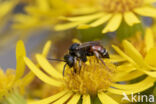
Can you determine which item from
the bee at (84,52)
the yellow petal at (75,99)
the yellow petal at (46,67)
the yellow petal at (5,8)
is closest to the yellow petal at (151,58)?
the bee at (84,52)

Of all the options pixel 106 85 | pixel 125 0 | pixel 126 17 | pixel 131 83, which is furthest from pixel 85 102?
pixel 125 0

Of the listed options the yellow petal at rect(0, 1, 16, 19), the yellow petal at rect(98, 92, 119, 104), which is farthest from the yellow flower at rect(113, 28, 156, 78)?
the yellow petal at rect(0, 1, 16, 19)

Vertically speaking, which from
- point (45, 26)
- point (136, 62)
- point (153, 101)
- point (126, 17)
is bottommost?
point (153, 101)

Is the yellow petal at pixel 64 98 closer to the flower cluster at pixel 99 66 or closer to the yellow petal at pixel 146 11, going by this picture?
the flower cluster at pixel 99 66

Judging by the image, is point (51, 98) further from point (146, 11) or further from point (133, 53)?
point (146, 11)

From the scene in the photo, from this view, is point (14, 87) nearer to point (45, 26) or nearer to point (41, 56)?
point (41, 56)

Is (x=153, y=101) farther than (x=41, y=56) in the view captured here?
No
